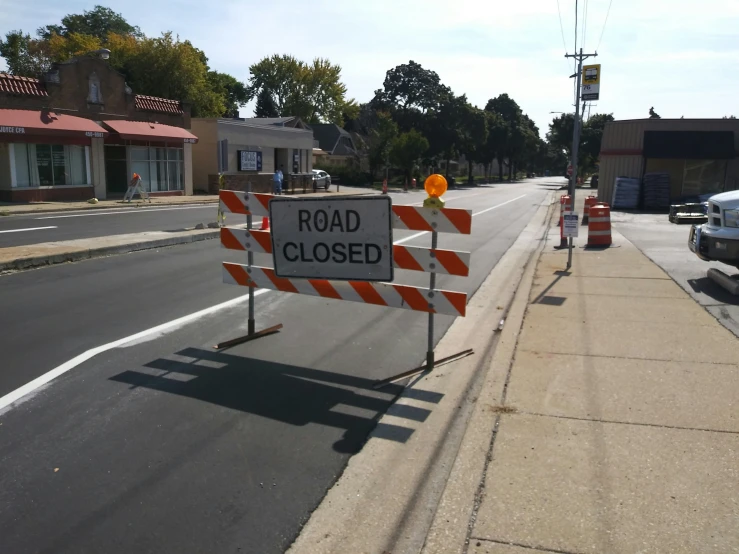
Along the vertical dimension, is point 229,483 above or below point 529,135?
below

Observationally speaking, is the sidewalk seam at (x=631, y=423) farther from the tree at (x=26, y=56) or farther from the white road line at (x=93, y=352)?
the tree at (x=26, y=56)

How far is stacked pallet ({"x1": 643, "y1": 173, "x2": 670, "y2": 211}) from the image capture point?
32.8 meters

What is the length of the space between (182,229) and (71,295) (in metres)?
8.67

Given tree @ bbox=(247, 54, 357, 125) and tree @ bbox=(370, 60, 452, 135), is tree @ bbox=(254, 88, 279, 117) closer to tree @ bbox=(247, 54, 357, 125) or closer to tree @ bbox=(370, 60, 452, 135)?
tree @ bbox=(247, 54, 357, 125)

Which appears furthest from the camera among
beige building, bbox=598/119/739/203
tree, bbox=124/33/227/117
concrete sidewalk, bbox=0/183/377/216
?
tree, bbox=124/33/227/117

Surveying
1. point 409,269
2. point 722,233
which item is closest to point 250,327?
point 409,269

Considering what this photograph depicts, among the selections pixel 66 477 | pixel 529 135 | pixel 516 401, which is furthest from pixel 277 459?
pixel 529 135

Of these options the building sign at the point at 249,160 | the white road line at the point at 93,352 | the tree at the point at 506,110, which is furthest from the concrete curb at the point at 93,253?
the tree at the point at 506,110

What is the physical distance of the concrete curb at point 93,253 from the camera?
11.2 m

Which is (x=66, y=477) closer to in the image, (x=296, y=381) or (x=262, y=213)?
Answer: (x=296, y=381)

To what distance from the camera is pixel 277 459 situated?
4.54 m

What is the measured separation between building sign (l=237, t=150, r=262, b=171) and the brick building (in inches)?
203

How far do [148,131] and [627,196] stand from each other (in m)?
24.1

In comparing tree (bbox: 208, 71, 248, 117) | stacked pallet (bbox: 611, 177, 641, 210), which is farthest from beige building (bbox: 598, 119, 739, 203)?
tree (bbox: 208, 71, 248, 117)
